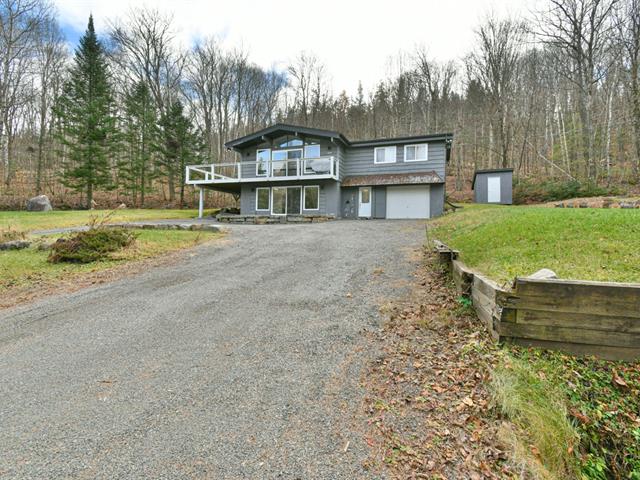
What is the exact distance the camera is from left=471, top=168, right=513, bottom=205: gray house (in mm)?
19172

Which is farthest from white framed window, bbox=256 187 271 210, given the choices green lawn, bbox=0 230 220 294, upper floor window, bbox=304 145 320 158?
green lawn, bbox=0 230 220 294

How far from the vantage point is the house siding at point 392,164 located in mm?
16984

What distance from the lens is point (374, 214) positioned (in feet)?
58.0

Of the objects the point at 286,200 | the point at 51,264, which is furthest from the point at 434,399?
the point at 286,200

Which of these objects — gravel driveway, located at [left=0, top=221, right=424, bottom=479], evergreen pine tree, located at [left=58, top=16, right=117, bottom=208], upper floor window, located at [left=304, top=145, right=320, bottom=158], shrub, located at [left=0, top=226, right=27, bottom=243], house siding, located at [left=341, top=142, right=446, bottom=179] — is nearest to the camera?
gravel driveway, located at [left=0, top=221, right=424, bottom=479]

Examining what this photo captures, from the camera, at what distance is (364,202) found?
59.0 ft

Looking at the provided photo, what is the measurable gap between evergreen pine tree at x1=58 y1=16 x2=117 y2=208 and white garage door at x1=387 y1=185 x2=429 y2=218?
2048 cm

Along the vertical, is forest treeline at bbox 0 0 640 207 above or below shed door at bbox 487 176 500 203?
above

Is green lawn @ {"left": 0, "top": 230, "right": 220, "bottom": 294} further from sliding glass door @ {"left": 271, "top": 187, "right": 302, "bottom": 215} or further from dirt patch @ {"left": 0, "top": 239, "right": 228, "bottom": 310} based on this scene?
sliding glass door @ {"left": 271, "top": 187, "right": 302, "bottom": 215}

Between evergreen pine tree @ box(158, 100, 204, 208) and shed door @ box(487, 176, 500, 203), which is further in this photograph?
evergreen pine tree @ box(158, 100, 204, 208)

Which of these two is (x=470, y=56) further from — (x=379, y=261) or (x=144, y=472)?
(x=144, y=472)

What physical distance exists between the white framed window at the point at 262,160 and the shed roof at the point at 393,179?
16.1 ft

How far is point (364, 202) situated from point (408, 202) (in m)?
2.50

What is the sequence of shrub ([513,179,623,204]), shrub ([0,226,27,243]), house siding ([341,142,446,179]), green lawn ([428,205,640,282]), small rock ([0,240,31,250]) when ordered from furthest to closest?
house siding ([341,142,446,179])
shrub ([513,179,623,204])
shrub ([0,226,27,243])
small rock ([0,240,31,250])
green lawn ([428,205,640,282])
